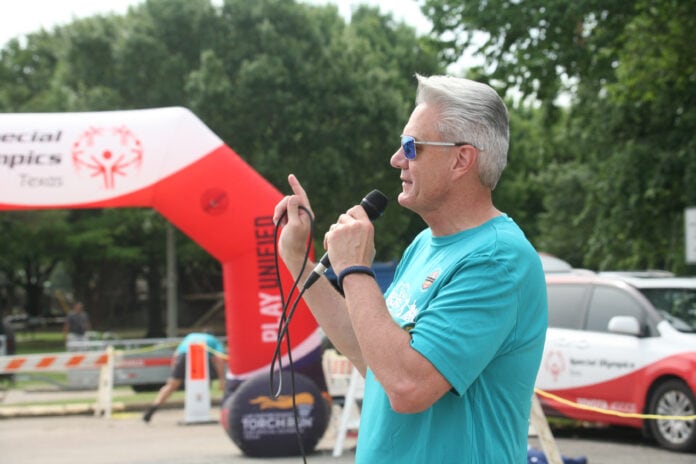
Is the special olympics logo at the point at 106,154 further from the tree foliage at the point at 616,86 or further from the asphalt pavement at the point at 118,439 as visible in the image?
the tree foliage at the point at 616,86

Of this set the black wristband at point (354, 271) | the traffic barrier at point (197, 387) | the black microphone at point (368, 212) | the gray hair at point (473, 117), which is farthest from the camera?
the traffic barrier at point (197, 387)

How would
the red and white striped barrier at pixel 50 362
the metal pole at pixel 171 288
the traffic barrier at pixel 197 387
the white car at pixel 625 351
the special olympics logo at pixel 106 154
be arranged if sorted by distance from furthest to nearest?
the metal pole at pixel 171 288
the red and white striped barrier at pixel 50 362
the traffic barrier at pixel 197 387
the white car at pixel 625 351
the special olympics logo at pixel 106 154

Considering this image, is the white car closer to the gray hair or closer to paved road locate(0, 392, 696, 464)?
paved road locate(0, 392, 696, 464)

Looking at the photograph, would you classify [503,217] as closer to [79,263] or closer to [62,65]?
[62,65]

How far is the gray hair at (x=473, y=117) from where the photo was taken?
2758 millimetres

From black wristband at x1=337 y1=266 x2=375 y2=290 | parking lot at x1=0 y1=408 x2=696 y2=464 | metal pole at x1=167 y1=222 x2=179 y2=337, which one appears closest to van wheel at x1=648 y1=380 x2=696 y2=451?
parking lot at x1=0 y1=408 x2=696 y2=464

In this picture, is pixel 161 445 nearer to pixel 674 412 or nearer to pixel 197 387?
pixel 197 387

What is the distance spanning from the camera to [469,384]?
249 cm

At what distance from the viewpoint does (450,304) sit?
2.52 meters

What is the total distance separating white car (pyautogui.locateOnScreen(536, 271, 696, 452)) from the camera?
1123cm

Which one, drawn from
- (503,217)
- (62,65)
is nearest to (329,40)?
(62,65)

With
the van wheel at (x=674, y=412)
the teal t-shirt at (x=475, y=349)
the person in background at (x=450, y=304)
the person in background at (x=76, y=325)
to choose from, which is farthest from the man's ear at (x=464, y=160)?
the person in background at (x=76, y=325)

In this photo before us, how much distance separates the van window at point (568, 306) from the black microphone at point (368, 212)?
978 centimetres

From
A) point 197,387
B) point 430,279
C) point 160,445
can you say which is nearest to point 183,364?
point 197,387
